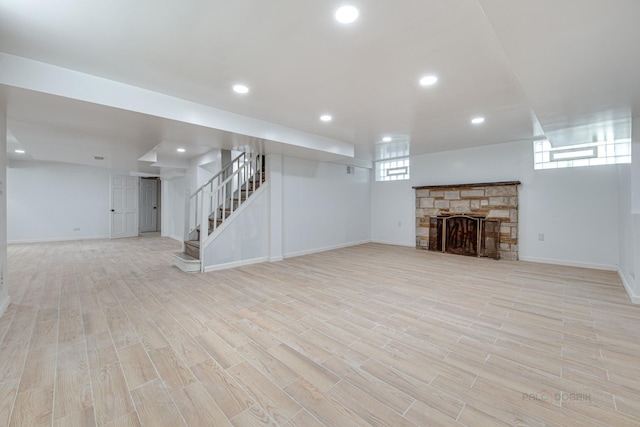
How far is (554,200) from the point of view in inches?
200

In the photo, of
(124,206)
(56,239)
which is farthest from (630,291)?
(56,239)

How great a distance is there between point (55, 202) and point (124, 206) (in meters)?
1.71

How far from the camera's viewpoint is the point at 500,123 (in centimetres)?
420

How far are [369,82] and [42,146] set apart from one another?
650 cm

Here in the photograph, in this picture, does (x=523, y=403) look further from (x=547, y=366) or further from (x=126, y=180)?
(x=126, y=180)

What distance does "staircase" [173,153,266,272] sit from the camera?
457 cm

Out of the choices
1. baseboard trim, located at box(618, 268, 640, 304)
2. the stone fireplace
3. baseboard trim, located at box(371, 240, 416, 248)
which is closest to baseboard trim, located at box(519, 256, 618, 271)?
the stone fireplace

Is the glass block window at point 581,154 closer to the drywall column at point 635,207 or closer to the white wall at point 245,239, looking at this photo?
the drywall column at point 635,207

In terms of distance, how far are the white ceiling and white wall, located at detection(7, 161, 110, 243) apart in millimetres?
5573

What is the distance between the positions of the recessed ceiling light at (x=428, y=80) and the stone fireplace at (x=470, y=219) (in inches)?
155

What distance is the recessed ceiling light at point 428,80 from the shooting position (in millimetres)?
2639

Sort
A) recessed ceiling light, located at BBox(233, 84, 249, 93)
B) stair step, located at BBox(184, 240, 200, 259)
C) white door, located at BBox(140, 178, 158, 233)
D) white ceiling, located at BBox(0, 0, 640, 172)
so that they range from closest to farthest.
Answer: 1. white ceiling, located at BBox(0, 0, 640, 172)
2. recessed ceiling light, located at BBox(233, 84, 249, 93)
3. stair step, located at BBox(184, 240, 200, 259)
4. white door, located at BBox(140, 178, 158, 233)

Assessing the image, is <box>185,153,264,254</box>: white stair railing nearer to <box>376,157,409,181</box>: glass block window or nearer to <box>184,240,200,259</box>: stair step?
<box>184,240,200,259</box>: stair step

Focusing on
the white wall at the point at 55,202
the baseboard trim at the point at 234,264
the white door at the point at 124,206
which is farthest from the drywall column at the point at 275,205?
the white wall at the point at 55,202
